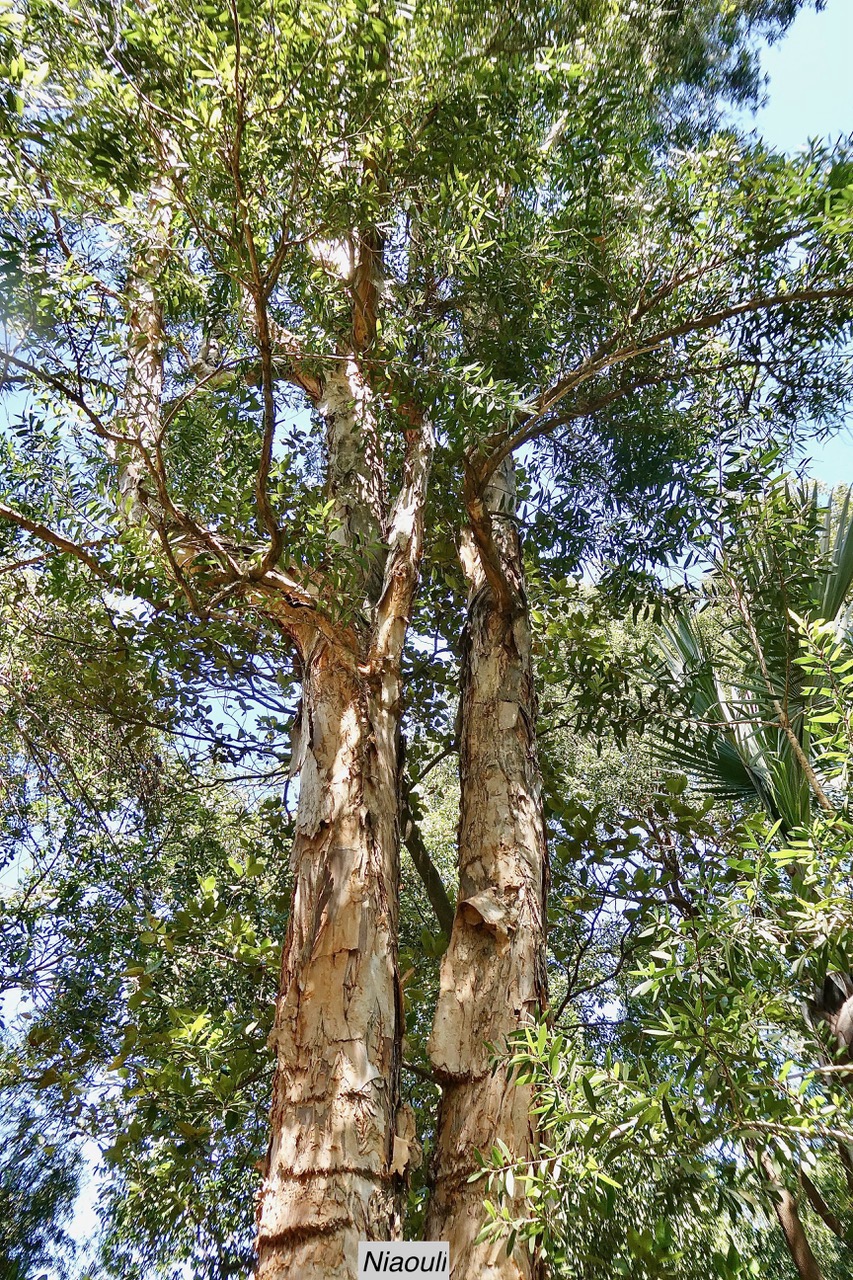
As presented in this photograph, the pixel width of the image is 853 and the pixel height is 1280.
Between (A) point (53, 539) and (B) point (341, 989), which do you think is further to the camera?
(A) point (53, 539)

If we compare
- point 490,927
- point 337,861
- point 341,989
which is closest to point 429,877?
point 490,927

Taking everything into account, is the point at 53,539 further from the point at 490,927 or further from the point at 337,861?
the point at 490,927

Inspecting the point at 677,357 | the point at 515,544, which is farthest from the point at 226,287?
the point at 677,357

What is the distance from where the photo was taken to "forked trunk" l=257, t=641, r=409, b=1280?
70.2 inches

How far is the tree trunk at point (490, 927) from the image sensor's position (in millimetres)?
Answer: 2033

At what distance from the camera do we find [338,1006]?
206 centimetres

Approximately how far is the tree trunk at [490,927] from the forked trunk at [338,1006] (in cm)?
19

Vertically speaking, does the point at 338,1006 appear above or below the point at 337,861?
below

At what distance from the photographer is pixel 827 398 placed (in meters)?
3.66

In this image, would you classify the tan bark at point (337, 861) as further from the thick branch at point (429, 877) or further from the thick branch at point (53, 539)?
the thick branch at point (429, 877)

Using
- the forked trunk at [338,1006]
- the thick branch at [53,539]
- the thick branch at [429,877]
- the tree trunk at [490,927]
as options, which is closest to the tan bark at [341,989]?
the forked trunk at [338,1006]

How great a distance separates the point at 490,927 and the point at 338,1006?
52cm
